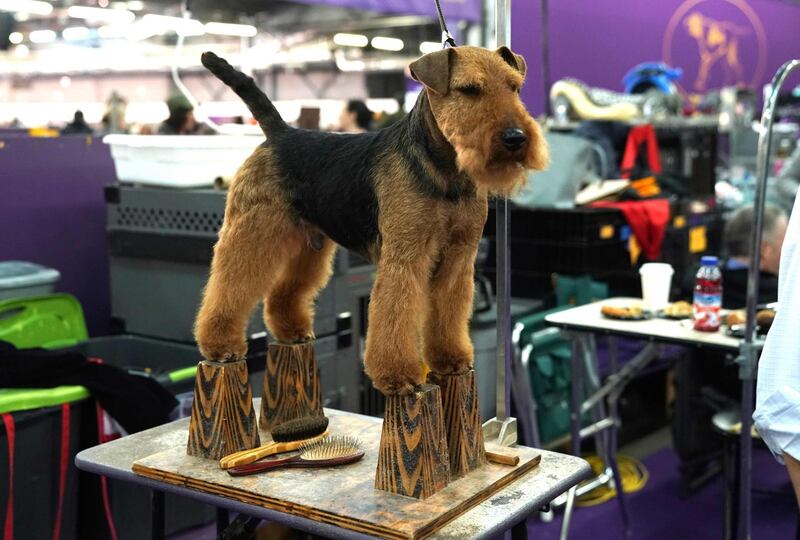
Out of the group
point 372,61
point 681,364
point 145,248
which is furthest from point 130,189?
point 372,61

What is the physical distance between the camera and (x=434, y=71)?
136 cm

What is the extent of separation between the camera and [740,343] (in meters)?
2.62

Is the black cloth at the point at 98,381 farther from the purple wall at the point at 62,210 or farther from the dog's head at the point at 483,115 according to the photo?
the dog's head at the point at 483,115

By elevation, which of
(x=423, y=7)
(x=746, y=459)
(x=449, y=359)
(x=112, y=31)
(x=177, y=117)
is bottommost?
(x=746, y=459)

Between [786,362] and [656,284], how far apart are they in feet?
5.83

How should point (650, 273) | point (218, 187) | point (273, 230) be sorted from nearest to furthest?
point (273, 230) < point (218, 187) < point (650, 273)

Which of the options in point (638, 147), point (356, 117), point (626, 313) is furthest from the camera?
point (356, 117)

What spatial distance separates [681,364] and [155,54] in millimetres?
15927

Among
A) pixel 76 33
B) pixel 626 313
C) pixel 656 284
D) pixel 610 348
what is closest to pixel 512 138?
pixel 626 313

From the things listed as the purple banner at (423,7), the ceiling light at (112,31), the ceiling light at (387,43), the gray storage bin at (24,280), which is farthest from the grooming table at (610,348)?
the ceiling light at (112,31)

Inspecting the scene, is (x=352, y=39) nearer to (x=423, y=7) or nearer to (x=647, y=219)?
(x=423, y=7)

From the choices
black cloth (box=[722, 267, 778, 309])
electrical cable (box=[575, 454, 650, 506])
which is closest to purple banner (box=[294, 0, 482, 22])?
black cloth (box=[722, 267, 778, 309])

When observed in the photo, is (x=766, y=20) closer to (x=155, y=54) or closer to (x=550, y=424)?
(x=550, y=424)

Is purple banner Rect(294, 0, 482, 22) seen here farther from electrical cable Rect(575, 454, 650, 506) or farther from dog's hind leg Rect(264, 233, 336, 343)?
dog's hind leg Rect(264, 233, 336, 343)
